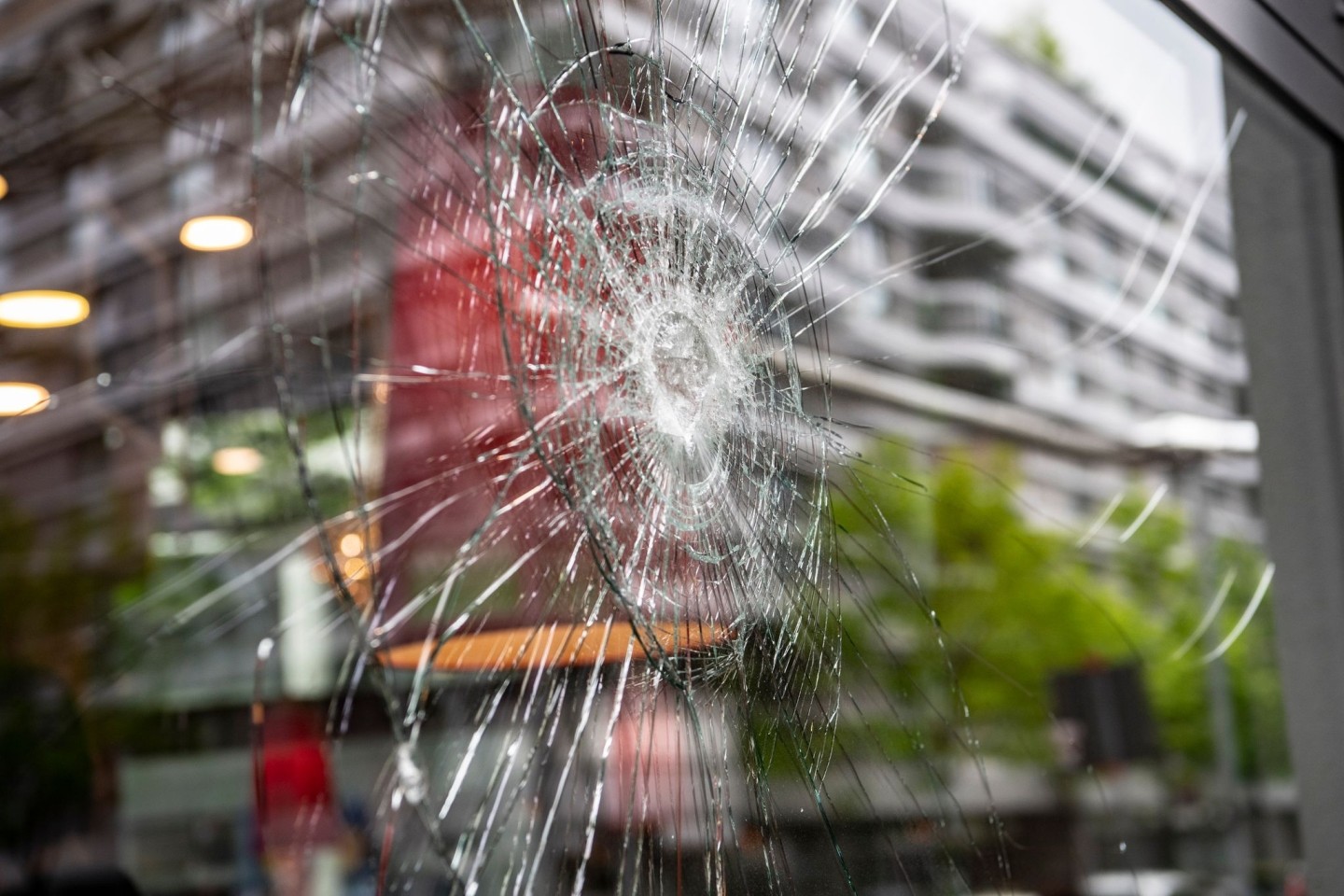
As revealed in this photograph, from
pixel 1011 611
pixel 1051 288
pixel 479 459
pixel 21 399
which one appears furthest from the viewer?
pixel 1011 611

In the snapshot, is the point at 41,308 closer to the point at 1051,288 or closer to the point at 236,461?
the point at 236,461

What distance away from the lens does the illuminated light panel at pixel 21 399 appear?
0.40 m

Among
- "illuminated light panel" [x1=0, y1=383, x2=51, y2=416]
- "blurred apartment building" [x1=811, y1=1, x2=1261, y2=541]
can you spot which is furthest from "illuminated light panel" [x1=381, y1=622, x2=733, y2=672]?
"blurred apartment building" [x1=811, y1=1, x2=1261, y2=541]

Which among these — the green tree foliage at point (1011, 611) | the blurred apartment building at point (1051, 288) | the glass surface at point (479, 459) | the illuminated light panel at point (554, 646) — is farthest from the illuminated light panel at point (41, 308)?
the blurred apartment building at point (1051, 288)

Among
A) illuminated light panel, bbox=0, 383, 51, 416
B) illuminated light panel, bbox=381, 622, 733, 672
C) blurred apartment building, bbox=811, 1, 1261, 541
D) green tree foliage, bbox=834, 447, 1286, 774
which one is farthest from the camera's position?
blurred apartment building, bbox=811, 1, 1261, 541

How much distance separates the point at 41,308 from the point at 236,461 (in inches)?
3.2

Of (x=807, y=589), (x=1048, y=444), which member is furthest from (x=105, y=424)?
(x=1048, y=444)

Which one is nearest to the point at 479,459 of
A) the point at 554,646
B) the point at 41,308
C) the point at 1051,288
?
the point at 554,646

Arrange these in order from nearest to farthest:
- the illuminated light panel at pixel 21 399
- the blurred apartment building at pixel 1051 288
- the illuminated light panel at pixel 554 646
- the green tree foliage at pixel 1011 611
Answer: the illuminated light panel at pixel 21 399 < the illuminated light panel at pixel 554 646 < the green tree foliage at pixel 1011 611 < the blurred apartment building at pixel 1051 288

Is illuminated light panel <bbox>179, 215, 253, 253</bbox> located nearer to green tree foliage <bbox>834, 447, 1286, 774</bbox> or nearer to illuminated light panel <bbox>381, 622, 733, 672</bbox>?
illuminated light panel <bbox>381, 622, 733, 672</bbox>

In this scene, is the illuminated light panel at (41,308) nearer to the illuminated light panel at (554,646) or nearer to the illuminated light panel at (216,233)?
the illuminated light panel at (216,233)

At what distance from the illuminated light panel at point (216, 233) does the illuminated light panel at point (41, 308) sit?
0.16ft

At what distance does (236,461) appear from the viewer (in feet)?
1.52

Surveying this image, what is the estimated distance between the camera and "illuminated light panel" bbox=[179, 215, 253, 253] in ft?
1.54
